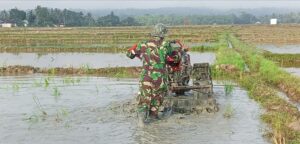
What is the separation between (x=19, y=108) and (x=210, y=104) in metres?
3.63

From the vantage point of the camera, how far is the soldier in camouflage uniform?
7.79 metres

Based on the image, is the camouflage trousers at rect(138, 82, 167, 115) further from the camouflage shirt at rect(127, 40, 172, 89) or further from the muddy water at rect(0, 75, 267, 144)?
the muddy water at rect(0, 75, 267, 144)

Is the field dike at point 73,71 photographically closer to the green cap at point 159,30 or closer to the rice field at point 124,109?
the rice field at point 124,109

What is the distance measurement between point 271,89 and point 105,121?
200 inches

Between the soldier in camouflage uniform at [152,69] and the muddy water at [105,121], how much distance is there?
39 centimetres

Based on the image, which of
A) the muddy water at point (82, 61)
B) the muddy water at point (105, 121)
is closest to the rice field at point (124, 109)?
the muddy water at point (105, 121)

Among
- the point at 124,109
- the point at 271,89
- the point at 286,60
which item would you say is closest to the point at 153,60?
the point at 124,109

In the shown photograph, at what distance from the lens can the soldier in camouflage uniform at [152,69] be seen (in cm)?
779

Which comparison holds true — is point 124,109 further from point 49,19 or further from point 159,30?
point 49,19

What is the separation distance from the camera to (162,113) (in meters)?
8.68

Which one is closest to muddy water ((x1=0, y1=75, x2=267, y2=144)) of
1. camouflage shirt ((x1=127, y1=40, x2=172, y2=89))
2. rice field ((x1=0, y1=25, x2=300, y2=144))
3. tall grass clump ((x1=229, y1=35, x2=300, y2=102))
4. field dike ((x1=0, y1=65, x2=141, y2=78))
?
rice field ((x1=0, y1=25, x2=300, y2=144))

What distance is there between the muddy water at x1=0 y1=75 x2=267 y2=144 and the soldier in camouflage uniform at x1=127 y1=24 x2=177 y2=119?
15.5 inches

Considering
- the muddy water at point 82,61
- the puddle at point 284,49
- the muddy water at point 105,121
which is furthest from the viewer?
the puddle at point 284,49

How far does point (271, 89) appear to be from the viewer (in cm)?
1190
